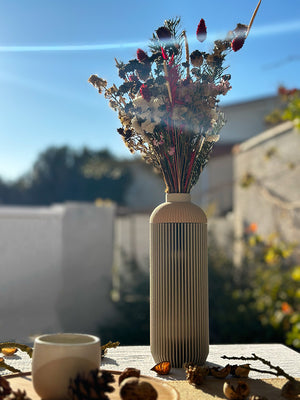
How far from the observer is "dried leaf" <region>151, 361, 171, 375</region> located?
3.41ft

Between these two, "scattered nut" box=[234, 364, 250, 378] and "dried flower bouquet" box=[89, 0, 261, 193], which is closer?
"scattered nut" box=[234, 364, 250, 378]

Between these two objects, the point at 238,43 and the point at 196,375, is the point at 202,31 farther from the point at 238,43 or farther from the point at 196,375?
the point at 196,375

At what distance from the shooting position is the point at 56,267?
4066mm

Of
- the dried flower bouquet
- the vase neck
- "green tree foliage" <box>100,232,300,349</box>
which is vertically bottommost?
"green tree foliage" <box>100,232,300,349</box>

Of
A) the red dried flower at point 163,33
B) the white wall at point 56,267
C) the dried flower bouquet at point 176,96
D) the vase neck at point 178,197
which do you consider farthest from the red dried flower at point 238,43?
the white wall at point 56,267

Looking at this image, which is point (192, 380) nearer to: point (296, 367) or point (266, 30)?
point (296, 367)

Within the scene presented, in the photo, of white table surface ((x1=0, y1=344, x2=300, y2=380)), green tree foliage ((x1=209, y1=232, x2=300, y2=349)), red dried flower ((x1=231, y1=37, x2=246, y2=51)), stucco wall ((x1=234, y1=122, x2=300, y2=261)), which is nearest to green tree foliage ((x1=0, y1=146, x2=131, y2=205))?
stucco wall ((x1=234, y1=122, x2=300, y2=261))

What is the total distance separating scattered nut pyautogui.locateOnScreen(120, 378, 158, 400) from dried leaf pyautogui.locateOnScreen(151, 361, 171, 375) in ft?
1.06

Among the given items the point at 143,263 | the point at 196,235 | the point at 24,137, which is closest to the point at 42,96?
the point at 24,137

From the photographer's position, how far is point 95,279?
420cm

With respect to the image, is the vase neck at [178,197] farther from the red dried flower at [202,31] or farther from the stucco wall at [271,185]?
the stucco wall at [271,185]

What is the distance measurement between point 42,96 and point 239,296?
6127mm

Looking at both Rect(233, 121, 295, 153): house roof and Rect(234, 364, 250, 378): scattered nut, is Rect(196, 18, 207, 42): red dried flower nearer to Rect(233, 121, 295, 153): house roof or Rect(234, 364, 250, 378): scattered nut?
Rect(234, 364, 250, 378): scattered nut

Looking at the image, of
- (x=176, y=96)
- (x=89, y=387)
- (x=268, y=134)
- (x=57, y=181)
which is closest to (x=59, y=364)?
(x=89, y=387)
